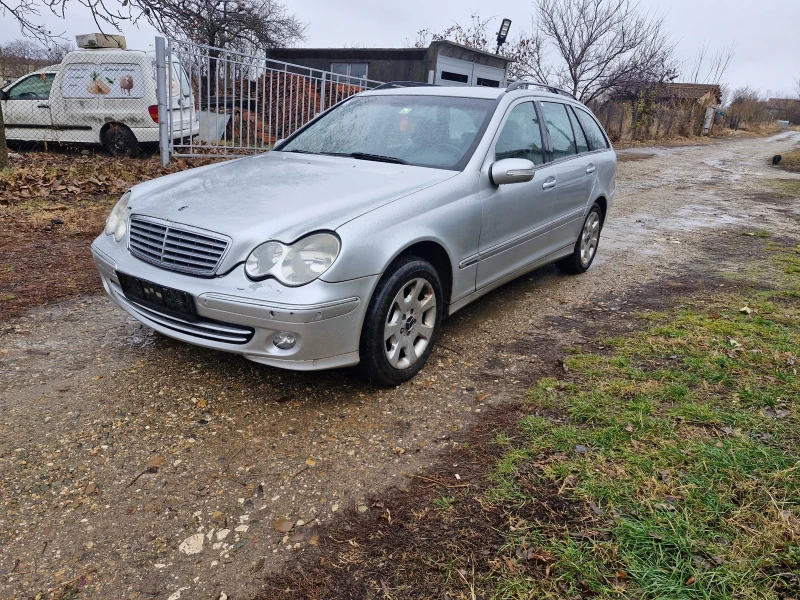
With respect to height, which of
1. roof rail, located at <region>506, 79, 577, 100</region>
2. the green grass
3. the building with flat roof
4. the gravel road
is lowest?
the gravel road

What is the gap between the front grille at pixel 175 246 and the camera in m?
2.96

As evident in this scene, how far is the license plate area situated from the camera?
118 inches

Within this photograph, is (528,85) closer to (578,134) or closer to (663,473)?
(578,134)

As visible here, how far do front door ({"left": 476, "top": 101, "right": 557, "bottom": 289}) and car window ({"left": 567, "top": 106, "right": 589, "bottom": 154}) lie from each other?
0.82 meters

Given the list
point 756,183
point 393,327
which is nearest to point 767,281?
point 393,327

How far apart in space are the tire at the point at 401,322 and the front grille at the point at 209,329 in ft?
1.96

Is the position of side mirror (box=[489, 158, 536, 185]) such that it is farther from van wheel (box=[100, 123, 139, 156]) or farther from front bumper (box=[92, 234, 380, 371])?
van wheel (box=[100, 123, 139, 156])

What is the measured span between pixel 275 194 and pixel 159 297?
2.70 ft

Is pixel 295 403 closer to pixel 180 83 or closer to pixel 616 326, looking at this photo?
pixel 616 326

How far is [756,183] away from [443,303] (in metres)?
14.2

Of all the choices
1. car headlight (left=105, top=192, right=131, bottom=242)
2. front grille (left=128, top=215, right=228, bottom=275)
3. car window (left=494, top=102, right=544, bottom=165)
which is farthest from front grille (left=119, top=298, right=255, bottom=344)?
car window (left=494, top=102, right=544, bottom=165)

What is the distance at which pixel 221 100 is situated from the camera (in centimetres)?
959

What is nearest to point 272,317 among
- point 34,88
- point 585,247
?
point 585,247

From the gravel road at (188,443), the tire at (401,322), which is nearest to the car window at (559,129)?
the gravel road at (188,443)
